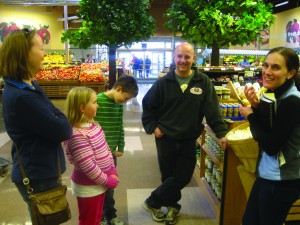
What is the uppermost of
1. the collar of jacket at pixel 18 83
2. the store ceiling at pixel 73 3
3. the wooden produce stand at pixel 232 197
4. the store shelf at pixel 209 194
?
the store ceiling at pixel 73 3

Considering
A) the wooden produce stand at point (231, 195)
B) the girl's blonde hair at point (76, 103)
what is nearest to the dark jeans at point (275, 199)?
the wooden produce stand at point (231, 195)

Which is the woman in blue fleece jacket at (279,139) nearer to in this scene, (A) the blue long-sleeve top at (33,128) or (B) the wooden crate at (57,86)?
(A) the blue long-sleeve top at (33,128)

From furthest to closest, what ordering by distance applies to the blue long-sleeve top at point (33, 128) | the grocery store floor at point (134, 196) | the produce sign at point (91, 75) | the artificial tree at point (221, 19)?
the produce sign at point (91, 75) < the artificial tree at point (221, 19) < the grocery store floor at point (134, 196) < the blue long-sleeve top at point (33, 128)

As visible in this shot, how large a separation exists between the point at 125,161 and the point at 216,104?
220 cm

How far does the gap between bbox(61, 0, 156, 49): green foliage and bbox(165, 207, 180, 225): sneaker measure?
136 inches

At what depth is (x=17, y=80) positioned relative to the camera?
151 cm

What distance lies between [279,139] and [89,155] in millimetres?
1058

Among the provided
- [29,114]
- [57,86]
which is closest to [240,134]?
[29,114]

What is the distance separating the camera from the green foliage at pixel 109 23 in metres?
5.37

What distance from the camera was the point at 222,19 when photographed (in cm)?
366

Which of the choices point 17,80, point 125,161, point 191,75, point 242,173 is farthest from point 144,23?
point 17,80

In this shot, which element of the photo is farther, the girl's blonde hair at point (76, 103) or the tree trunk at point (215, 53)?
the tree trunk at point (215, 53)

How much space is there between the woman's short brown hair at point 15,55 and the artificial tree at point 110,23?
3993 millimetres

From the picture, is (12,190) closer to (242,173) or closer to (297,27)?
(242,173)
